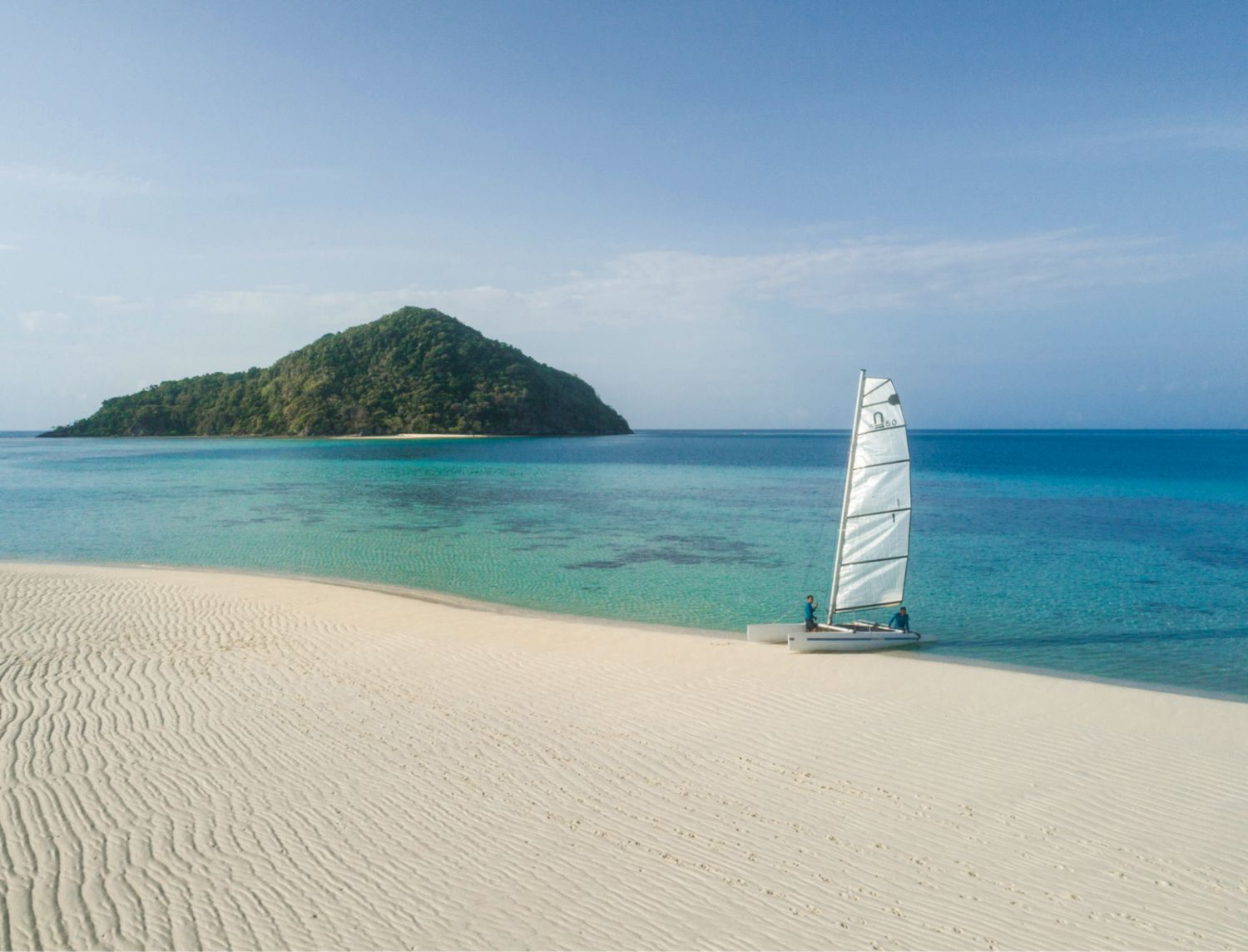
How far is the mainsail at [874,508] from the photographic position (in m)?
15.4

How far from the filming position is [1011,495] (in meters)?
46.4

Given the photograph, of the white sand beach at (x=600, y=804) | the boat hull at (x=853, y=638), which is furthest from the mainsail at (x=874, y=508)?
the white sand beach at (x=600, y=804)

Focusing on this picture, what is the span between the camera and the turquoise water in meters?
17.8

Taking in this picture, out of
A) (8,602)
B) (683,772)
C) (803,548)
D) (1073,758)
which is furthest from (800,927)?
(803,548)

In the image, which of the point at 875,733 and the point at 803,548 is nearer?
the point at 875,733

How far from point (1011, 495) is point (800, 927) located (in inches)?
1828

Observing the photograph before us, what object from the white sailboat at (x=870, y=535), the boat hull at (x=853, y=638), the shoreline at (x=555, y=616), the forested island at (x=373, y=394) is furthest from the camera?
the forested island at (x=373, y=394)

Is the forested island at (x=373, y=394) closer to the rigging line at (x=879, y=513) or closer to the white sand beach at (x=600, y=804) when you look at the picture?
the rigging line at (x=879, y=513)

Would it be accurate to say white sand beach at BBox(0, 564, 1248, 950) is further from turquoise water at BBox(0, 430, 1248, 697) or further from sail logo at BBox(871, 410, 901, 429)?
turquoise water at BBox(0, 430, 1248, 697)

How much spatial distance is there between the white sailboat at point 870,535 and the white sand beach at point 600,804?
1.39m

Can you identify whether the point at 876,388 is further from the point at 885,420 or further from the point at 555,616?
the point at 555,616

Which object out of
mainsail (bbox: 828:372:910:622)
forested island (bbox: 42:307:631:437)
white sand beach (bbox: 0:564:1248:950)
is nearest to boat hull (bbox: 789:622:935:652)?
mainsail (bbox: 828:372:910:622)

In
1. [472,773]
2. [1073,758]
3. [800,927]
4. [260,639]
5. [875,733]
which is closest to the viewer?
[800,927]

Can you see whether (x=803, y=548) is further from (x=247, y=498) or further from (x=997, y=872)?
(x=247, y=498)
